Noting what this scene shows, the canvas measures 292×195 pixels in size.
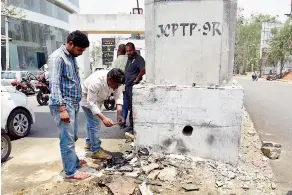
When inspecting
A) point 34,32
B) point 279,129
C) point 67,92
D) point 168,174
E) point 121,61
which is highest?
point 34,32

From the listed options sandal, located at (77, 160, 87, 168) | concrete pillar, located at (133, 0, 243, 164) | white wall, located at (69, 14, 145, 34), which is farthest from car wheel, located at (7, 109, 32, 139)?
white wall, located at (69, 14, 145, 34)

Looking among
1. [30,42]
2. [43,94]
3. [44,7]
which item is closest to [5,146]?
[43,94]

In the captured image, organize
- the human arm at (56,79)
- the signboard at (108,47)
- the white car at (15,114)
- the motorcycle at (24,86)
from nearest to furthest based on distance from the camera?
the human arm at (56,79)
the white car at (15,114)
the motorcycle at (24,86)
the signboard at (108,47)

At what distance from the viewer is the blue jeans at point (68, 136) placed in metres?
3.52

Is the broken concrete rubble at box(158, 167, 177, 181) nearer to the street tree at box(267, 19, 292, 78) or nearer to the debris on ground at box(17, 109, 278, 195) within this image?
the debris on ground at box(17, 109, 278, 195)

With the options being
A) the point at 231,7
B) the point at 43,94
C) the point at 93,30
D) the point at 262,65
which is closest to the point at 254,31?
the point at 262,65

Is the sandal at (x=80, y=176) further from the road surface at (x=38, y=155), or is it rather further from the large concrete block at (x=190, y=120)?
the large concrete block at (x=190, y=120)

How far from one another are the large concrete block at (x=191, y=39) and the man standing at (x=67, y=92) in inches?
41.5

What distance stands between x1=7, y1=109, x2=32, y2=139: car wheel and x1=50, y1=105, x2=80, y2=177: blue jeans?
8.46 feet

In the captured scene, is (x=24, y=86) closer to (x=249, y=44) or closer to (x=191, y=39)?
(x=191, y=39)

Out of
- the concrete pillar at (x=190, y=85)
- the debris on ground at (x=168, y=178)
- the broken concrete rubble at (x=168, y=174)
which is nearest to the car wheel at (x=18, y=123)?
the debris on ground at (x=168, y=178)

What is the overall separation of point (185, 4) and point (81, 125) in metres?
4.26

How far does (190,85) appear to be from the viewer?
4008 mm

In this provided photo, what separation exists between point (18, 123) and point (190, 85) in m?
3.77
